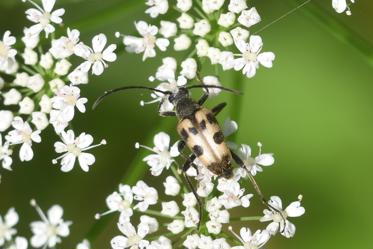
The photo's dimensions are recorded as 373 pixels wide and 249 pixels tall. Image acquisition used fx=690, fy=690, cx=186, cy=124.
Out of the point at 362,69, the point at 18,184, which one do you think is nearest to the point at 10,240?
the point at 18,184

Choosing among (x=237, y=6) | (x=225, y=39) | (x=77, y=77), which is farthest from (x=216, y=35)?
(x=77, y=77)

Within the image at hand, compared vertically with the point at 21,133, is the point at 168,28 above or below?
above

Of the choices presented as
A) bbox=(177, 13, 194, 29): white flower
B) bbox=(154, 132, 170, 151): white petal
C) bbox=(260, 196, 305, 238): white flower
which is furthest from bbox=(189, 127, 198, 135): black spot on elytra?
bbox=(177, 13, 194, 29): white flower

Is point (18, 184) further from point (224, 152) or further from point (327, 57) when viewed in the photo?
point (327, 57)

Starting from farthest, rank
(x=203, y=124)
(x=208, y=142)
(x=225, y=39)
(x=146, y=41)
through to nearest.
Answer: (x=146, y=41) → (x=225, y=39) → (x=203, y=124) → (x=208, y=142)

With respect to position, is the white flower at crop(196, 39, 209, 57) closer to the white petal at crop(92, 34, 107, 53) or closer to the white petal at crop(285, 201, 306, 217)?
the white petal at crop(92, 34, 107, 53)

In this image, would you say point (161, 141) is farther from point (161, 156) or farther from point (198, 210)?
point (198, 210)

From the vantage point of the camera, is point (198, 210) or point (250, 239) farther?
point (198, 210)
